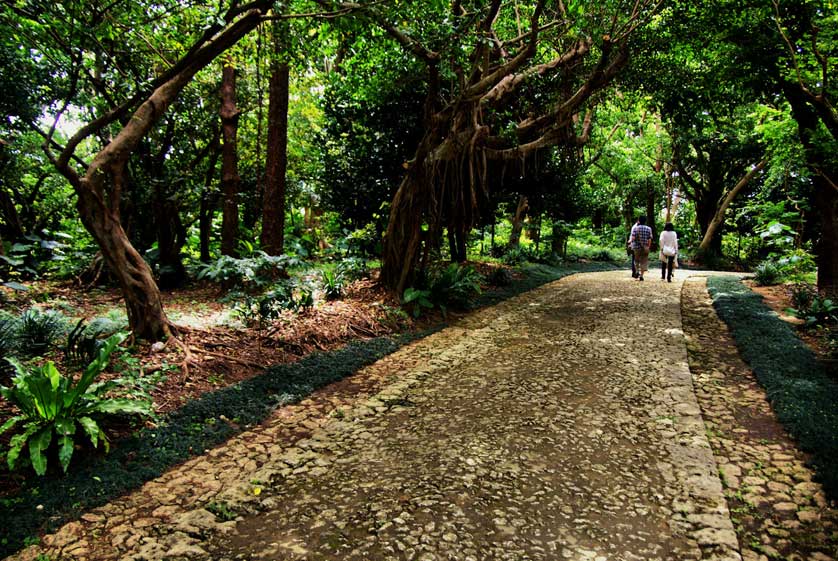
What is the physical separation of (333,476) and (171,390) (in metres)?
1.98

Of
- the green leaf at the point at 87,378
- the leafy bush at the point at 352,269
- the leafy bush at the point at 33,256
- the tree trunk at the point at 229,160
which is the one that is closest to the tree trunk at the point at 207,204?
the tree trunk at the point at 229,160

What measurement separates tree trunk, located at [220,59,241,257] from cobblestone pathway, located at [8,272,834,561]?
221 inches

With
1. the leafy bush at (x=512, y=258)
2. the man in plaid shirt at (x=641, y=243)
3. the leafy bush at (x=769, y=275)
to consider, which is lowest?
the leafy bush at (x=769, y=275)

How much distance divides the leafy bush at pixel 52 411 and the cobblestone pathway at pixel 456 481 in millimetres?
534

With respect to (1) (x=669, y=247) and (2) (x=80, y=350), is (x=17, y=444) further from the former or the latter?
(1) (x=669, y=247)

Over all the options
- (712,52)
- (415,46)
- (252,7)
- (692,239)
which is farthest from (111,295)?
Answer: (692,239)

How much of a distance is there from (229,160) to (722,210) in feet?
61.7

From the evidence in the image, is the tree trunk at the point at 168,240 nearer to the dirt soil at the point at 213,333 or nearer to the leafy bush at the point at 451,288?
the dirt soil at the point at 213,333

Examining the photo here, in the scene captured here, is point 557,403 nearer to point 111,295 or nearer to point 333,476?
point 333,476

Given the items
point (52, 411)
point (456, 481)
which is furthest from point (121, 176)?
point (456, 481)

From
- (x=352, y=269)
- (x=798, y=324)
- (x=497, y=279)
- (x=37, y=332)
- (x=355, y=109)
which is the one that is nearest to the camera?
(x=37, y=332)

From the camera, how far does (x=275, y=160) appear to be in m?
8.41

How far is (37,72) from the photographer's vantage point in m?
7.52

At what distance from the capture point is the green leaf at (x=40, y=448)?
277cm
